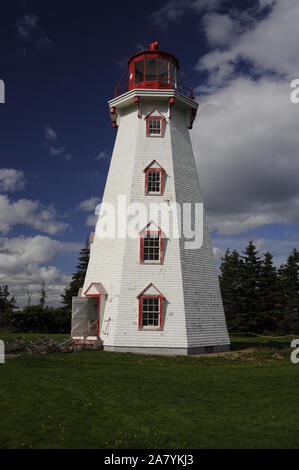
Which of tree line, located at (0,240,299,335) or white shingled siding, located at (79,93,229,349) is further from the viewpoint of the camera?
tree line, located at (0,240,299,335)

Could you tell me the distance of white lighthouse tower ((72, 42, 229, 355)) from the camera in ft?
70.4

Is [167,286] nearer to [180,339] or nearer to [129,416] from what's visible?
[180,339]

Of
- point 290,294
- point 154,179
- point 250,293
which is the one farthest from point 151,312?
point 290,294

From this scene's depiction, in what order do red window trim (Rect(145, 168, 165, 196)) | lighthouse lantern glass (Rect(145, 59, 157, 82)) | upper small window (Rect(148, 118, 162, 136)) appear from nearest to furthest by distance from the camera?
red window trim (Rect(145, 168, 165, 196))
upper small window (Rect(148, 118, 162, 136))
lighthouse lantern glass (Rect(145, 59, 157, 82))

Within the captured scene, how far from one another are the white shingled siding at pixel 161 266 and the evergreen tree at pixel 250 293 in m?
30.0

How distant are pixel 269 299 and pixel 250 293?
128 inches

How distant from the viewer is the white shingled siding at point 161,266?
2138cm

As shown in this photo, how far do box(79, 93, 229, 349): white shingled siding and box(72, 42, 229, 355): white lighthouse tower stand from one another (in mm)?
54

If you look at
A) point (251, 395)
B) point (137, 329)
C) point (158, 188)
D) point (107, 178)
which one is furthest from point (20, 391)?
point (107, 178)

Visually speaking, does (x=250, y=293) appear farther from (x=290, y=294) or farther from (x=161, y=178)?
(x=161, y=178)

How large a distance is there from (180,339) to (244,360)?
3.45m

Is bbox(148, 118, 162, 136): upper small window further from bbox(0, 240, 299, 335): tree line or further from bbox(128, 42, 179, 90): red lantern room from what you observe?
bbox(0, 240, 299, 335): tree line

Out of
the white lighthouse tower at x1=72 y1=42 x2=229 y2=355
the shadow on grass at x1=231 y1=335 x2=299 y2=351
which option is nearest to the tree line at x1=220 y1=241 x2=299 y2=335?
the shadow on grass at x1=231 y1=335 x2=299 y2=351

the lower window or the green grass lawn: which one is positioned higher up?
the lower window
